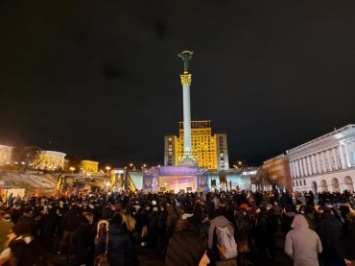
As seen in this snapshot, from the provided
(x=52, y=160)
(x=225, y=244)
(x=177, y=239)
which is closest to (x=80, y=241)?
(x=225, y=244)

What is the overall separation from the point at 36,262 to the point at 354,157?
5780 centimetres

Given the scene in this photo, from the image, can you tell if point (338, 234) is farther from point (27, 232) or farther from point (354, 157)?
point (354, 157)

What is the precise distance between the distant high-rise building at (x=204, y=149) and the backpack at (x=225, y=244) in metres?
119

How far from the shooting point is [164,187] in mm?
54281

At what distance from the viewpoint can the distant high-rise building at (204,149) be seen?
125000 millimetres

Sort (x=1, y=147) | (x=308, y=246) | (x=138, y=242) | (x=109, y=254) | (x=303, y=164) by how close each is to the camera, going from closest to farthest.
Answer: (x=308, y=246) < (x=109, y=254) < (x=138, y=242) < (x=303, y=164) < (x=1, y=147)

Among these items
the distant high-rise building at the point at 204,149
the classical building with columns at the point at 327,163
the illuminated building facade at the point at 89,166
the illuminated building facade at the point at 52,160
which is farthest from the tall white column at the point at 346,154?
the illuminated building facade at the point at 89,166

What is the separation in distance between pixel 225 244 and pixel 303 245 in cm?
150

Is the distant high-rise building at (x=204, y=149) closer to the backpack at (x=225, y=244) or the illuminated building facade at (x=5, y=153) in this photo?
the illuminated building facade at (x=5, y=153)

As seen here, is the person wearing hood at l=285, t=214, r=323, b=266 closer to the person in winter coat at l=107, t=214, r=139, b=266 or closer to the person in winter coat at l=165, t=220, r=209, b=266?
the person in winter coat at l=165, t=220, r=209, b=266

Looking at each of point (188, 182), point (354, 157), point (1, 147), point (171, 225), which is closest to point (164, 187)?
point (188, 182)

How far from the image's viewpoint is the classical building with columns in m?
50.2

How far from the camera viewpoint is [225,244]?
5348mm

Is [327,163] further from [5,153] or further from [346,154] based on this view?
[5,153]
